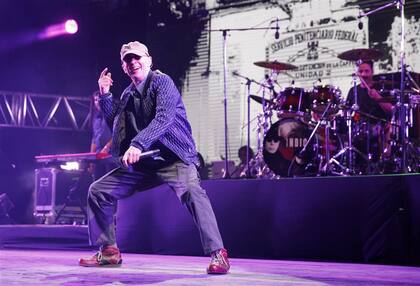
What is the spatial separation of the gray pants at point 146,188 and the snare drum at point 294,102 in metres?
4.51

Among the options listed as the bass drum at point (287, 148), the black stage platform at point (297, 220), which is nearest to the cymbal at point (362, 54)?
the bass drum at point (287, 148)

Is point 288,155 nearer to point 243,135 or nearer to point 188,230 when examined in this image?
point 243,135

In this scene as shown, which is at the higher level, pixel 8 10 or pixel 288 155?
pixel 8 10

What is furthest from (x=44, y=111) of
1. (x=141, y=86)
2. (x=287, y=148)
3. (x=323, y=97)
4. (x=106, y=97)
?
(x=141, y=86)

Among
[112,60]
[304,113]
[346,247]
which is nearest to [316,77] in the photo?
[304,113]

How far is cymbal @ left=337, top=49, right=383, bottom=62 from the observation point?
8.55 meters

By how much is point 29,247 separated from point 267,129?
3913 millimetres

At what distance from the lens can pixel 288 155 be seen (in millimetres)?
8945

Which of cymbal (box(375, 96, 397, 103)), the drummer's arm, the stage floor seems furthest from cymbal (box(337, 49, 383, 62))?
the stage floor

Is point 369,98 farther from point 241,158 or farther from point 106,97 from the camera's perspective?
point 106,97

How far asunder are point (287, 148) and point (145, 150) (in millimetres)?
5021

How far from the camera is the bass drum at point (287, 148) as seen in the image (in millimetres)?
8789

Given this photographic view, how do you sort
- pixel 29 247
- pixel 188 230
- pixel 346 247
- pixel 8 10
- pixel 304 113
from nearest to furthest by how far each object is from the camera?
pixel 346 247, pixel 188 230, pixel 29 247, pixel 304 113, pixel 8 10

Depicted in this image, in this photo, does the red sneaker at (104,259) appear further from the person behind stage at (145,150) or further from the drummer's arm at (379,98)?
the drummer's arm at (379,98)
